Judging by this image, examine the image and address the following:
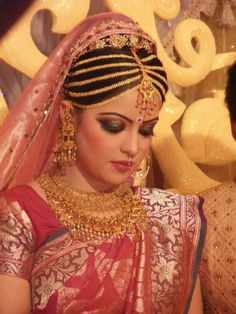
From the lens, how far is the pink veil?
1.32 meters

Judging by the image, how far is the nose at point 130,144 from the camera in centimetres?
121

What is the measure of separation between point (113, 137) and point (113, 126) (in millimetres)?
24

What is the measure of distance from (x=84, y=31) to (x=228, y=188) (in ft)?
2.17

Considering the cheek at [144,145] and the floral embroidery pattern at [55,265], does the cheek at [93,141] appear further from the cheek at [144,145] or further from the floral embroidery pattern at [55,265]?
the floral embroidery pattern at [55,265]

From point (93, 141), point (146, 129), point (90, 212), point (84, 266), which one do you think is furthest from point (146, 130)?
point (84, 266)

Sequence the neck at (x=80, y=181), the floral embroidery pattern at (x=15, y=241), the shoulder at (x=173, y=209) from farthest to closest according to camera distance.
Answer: the shoulder at (x=173, y=209) < the neck at (x=80, y=181) < the floral embroidery pattern at (x=15, y=241)

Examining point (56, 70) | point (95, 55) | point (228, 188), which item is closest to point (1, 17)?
point (56, 70)

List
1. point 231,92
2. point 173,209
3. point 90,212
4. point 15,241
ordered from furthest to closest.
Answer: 1. point 231,92
2. point 173,209
3. point 90,212
4. point 15,241

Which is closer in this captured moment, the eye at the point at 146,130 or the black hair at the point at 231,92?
the eye at the point at 146,130

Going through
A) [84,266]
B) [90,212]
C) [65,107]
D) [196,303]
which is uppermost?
[65,107]

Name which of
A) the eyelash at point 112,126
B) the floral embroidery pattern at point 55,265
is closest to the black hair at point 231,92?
the eyelash at point 112,126

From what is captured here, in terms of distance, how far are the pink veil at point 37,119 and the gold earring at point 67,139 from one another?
2.9 inches

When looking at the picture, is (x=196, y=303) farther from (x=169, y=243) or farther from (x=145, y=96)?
(x=145, y=96)

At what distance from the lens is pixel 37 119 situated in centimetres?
135
